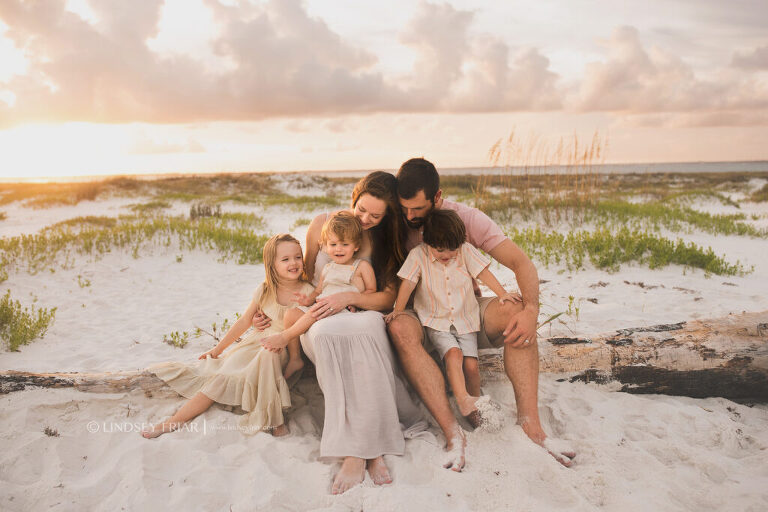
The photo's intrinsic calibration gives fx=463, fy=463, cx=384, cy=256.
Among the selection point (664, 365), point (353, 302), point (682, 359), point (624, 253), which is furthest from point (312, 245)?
point (624, 253)

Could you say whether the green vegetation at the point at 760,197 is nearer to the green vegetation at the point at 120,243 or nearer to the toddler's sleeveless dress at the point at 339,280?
the green vegetation at the point at 120,243

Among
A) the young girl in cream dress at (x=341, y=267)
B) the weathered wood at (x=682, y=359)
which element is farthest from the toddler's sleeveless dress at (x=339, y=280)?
the weathered wood at (x=682, y=359)

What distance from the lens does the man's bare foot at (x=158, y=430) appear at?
9.50 ft

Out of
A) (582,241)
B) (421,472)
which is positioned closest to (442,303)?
(421,472)

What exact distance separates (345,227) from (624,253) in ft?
17.7

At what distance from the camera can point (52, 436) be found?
2.85m

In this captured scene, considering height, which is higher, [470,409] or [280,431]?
[470,409]

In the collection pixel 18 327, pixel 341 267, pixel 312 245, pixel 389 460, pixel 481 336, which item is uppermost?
pixel 312 245

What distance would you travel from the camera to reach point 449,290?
3.24m

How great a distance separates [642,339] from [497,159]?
22.2 ft

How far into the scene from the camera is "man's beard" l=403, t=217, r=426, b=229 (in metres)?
3.33

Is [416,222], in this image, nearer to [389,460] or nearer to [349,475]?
[389,460]

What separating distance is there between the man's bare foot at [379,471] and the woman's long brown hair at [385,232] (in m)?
1.25

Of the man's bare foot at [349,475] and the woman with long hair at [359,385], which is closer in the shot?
the man's bare foot at [349,475]
